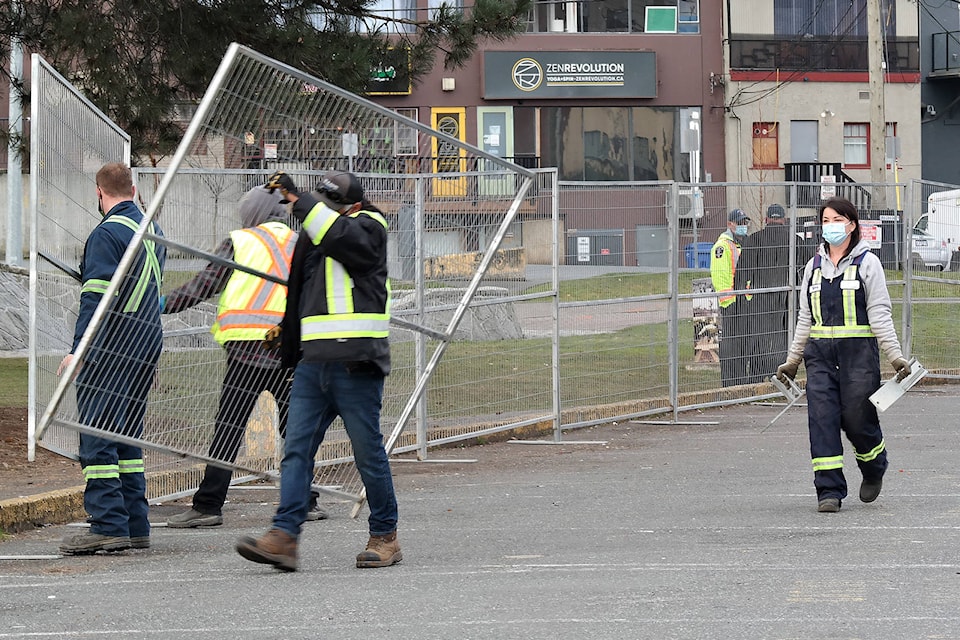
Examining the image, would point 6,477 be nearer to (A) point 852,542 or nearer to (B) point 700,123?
(A) point 852,542

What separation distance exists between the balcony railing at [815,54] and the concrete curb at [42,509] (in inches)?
1424

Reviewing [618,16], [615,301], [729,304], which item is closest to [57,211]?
[615,301]

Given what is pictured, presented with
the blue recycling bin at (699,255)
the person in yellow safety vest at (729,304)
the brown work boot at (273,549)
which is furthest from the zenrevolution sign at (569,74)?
the brown work boot at (273,549)

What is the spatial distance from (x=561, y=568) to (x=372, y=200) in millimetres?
2715

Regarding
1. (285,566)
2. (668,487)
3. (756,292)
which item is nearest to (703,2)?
(756,292)

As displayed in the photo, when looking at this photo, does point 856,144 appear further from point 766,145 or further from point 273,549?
point 273,549

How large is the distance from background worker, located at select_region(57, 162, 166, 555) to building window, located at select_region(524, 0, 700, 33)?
34.5 metres

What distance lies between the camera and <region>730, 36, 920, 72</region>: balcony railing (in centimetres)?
4347

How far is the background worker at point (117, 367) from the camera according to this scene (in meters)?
7.29

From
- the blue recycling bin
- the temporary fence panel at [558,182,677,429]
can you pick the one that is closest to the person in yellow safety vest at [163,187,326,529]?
the temporary fence panel at [558,182,677,429]

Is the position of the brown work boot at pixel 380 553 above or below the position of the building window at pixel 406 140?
below

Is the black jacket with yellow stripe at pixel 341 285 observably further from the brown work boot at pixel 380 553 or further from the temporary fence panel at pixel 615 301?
the temporary fence panel at pixel 615 301

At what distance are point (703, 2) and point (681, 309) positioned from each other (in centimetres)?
3001

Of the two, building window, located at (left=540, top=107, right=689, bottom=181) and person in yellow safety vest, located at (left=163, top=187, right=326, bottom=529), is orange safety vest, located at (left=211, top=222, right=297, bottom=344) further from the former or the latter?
building window, located at (left=540, top=107, right=689, bottom=181)
